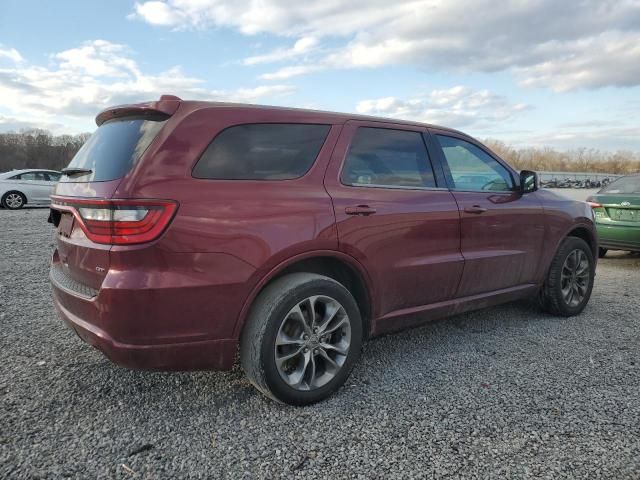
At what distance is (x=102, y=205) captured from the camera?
7.95ft

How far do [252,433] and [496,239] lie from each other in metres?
2.48

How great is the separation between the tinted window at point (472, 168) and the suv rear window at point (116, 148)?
2.20 metres

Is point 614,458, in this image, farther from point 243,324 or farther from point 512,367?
point 243,324

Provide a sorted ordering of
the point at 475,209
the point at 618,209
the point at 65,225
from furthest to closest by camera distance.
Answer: the point at 618,209 → the point at 475,209 → the point at 65,225

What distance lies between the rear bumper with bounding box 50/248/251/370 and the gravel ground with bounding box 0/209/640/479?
39 centimetres

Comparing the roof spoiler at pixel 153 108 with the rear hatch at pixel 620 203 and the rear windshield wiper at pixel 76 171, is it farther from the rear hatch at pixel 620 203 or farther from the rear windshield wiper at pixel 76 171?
the rear hatch at pixel 620 203

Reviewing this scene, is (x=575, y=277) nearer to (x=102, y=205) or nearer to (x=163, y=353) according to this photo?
(x=163, y=353)

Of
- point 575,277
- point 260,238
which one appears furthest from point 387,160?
point 575,277

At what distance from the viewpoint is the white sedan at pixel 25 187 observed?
53.3ft

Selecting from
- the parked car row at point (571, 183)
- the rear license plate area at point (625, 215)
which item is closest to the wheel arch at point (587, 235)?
the rear license plate area at point (625, 215)

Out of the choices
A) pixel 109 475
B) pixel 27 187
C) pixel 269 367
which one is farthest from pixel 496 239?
pixel 27 187

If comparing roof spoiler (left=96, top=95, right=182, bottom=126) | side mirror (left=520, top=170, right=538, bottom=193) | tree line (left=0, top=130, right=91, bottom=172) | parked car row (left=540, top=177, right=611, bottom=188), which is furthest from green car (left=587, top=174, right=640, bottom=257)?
tree line (left=0, top=130, right=91, bottom=172)

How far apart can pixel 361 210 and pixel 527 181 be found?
2003mm

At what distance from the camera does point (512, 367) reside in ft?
11.3
